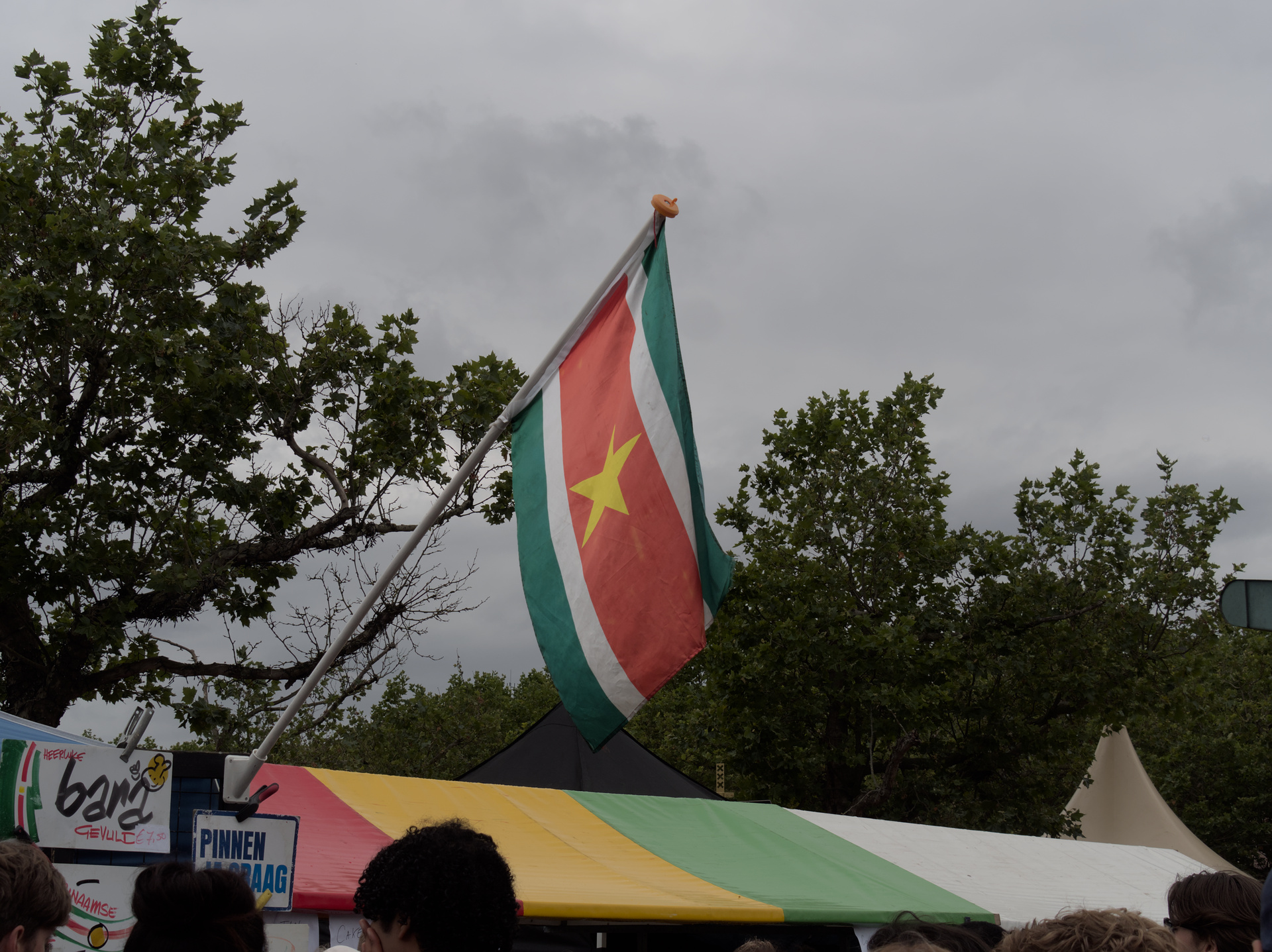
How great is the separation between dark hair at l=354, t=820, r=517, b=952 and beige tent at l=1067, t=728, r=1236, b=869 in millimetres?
19257

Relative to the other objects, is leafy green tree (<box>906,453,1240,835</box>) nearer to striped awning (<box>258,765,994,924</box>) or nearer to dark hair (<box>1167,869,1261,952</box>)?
striped awning (<box>258,765,994,924</box>)

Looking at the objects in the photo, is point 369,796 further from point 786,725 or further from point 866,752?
point 866,752

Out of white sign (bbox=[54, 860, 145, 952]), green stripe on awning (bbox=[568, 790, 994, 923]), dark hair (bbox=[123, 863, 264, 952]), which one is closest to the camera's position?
dark hair (bbox=[123, 863, 264, 952])

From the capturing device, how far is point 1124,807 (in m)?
19.5

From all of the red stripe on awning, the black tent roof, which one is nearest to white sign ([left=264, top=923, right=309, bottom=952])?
the red stripe on awning

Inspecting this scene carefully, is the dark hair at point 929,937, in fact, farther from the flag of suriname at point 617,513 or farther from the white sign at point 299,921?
the white sign at point 299,921

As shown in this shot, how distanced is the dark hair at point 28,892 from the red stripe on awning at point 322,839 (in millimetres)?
2575

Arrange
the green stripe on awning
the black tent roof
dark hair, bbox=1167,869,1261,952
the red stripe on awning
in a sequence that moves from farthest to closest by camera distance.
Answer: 1. the black tent roof
2. the green stripe on awning
3. the red stripe on awning
4. dark hair, bbox=1167,869,1261,952

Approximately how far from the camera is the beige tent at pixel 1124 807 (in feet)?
61.7

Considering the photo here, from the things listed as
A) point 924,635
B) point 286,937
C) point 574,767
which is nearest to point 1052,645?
point 924,635

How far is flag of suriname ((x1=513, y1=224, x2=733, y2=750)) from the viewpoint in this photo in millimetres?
4820

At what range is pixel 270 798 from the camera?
6113 mm

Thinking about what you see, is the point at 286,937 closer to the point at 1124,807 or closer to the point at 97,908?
the point at 97,908

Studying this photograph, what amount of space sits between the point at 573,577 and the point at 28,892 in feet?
9.55
